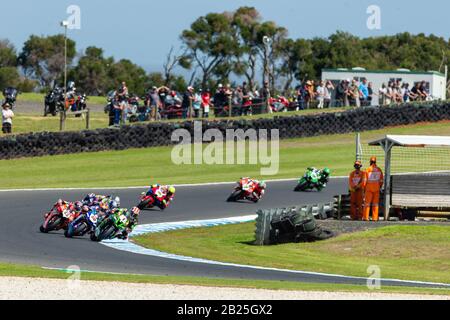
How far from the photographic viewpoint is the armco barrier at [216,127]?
35.3 m

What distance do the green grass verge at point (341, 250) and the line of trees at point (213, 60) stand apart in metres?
44.6

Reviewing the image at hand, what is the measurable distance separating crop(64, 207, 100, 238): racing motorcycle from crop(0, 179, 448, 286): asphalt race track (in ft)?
0.77

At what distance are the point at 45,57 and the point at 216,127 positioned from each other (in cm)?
4117

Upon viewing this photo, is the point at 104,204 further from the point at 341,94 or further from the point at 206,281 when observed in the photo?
the point at 341,94

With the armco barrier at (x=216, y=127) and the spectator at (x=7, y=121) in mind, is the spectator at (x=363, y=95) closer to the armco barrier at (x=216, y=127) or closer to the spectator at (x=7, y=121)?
the armco barrier at (x=216, y=127)

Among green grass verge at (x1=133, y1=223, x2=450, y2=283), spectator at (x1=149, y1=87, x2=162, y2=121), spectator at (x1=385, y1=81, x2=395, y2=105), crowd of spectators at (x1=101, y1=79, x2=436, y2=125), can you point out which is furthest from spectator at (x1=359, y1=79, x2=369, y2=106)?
green grass verge at (x1=133, y1=223, x2=450, y2=283)

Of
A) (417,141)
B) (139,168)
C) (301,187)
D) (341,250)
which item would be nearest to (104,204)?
(341,250)

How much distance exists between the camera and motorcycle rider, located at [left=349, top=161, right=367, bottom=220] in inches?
968

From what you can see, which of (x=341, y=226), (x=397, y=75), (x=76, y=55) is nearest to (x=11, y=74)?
(x=76, y=55)

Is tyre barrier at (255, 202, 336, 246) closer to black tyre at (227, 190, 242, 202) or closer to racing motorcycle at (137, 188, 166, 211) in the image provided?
racing motorcycle at (137, 188, 166, 211)

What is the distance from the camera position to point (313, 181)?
1177 inches

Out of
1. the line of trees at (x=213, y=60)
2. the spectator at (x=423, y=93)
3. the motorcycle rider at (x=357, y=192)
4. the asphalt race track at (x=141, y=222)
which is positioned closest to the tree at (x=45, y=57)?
the line of trees at (x=213, y=60)
